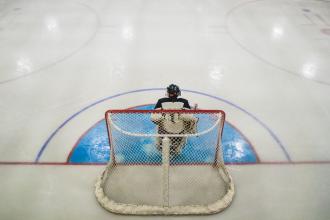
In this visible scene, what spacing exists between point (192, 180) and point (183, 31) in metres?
5.23

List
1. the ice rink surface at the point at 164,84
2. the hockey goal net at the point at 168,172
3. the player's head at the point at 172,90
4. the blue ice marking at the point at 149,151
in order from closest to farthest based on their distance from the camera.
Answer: the hockey goal net at the point at 168,172, the ice rink surface at the point at 164,84, the player's head at the point at 172,90, the blue ice marking at the point at 149,151

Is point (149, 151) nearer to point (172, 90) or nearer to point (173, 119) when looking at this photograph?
point (173, 119)

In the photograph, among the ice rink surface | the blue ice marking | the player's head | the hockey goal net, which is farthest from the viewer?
the blue ice marking

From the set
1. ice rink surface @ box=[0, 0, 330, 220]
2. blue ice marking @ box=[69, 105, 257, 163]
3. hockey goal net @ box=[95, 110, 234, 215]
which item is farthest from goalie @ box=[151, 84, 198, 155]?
ice rink surface @ box=[0, 0, 330, 220]

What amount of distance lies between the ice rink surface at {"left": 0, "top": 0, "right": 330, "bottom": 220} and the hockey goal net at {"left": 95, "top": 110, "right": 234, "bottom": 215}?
190mm

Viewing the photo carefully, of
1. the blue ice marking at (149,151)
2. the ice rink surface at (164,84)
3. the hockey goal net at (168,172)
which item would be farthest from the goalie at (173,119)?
the ice rink surface at (164,84)

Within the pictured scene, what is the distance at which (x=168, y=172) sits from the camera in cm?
350

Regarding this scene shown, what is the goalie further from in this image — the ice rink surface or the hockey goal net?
the ice rink surface

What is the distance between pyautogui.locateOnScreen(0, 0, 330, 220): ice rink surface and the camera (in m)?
3.87

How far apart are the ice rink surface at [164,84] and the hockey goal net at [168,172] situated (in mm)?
190

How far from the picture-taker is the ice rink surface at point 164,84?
3.87m

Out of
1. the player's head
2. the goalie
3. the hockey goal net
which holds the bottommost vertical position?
the hockey goal net

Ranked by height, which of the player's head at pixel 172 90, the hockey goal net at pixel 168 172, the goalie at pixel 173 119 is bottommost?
the hockey goal net at pixel 168 172

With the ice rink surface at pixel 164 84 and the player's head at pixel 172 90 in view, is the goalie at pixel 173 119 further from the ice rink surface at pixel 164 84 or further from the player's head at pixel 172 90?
the ice rink surface at pixel 164 84
